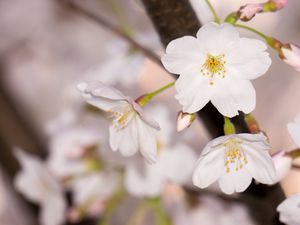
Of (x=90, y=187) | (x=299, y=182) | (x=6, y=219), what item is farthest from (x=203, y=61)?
(x=6, y=219)

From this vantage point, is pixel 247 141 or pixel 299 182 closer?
pixel 247 141

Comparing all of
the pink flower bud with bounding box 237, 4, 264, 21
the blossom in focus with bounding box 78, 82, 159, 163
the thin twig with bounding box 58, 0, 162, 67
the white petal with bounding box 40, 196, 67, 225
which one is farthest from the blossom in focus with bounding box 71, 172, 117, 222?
the pink flower bud with bounding box 237, 4, 264, 21

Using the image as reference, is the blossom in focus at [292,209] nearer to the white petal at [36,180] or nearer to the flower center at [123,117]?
the flower center at [123,117]

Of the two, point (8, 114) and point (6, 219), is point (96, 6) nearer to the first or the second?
point (8, 114)

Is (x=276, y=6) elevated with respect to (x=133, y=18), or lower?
elevated

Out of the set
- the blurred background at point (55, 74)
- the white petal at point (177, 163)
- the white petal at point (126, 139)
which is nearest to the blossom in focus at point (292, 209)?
the white petal at point (126, 139)

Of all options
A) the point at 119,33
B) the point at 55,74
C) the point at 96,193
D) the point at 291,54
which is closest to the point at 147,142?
the point at 291,54

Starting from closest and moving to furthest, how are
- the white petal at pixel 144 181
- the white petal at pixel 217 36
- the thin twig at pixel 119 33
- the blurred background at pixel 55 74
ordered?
the white petal at pixel 217 36 → the thin twig at pixel 119 33 → the white petal at pixel 144 181 → the blurred background at pixel 55 74
